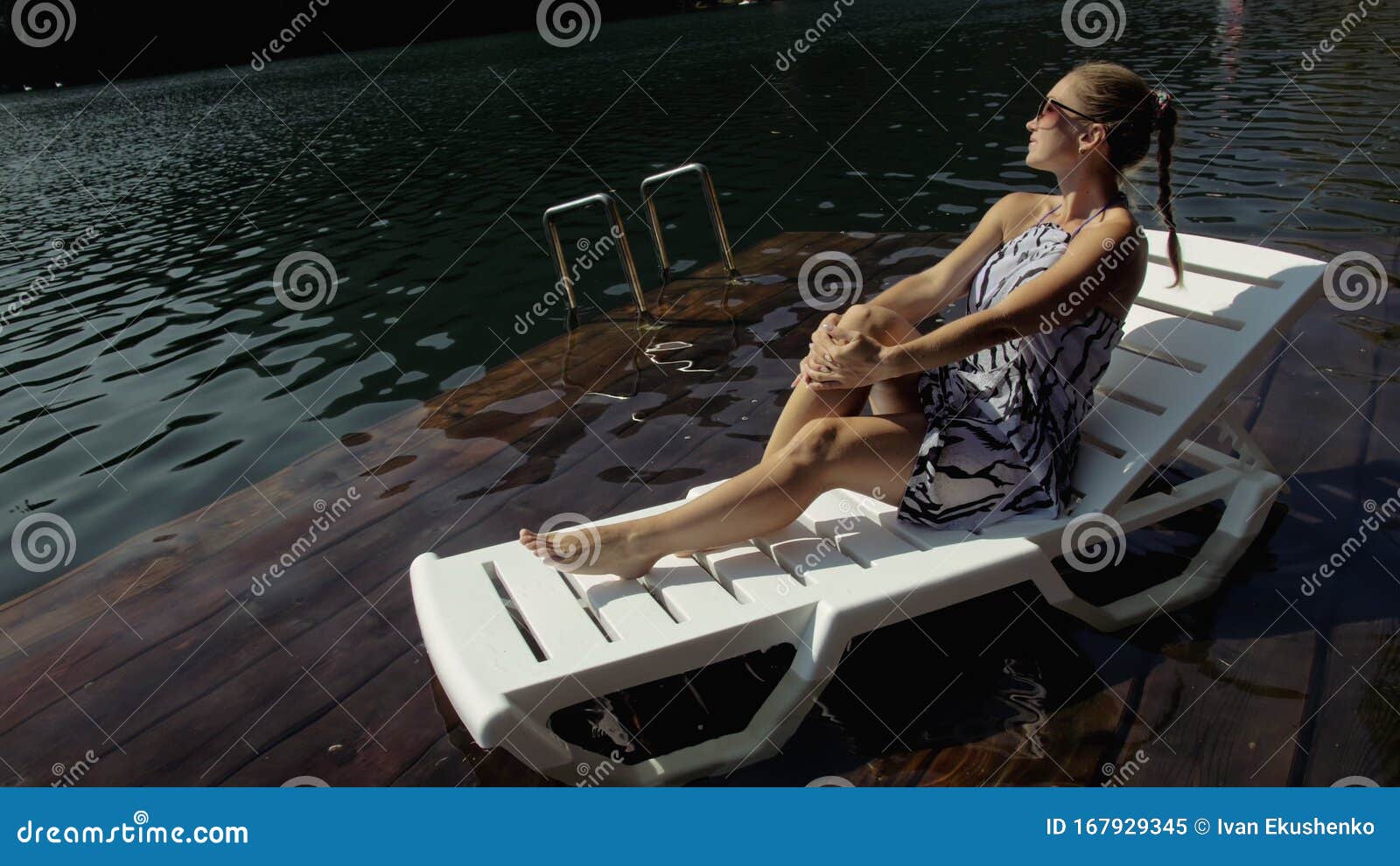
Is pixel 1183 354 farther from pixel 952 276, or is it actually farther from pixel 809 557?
pixel 809 557

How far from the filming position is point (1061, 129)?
276cm

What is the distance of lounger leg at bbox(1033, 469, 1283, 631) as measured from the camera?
267cm

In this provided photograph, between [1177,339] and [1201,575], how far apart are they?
2.36ft

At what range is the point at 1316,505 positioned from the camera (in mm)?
3262

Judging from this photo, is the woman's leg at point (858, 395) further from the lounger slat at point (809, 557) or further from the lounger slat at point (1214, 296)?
the lounger slat at point (1214, 296)

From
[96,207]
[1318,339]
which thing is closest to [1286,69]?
[1318,339]

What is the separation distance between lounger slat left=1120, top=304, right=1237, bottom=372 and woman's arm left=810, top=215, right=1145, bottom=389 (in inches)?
20.5

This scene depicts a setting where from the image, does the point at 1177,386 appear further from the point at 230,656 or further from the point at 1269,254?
the point at 230,656

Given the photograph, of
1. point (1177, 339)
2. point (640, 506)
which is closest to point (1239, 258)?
point (1177, 339)

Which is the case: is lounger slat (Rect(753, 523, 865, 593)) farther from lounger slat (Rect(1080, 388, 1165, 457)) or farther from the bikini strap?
the bikini strap

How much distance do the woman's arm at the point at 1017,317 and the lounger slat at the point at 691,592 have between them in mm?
610

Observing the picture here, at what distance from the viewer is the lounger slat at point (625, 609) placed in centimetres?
241
